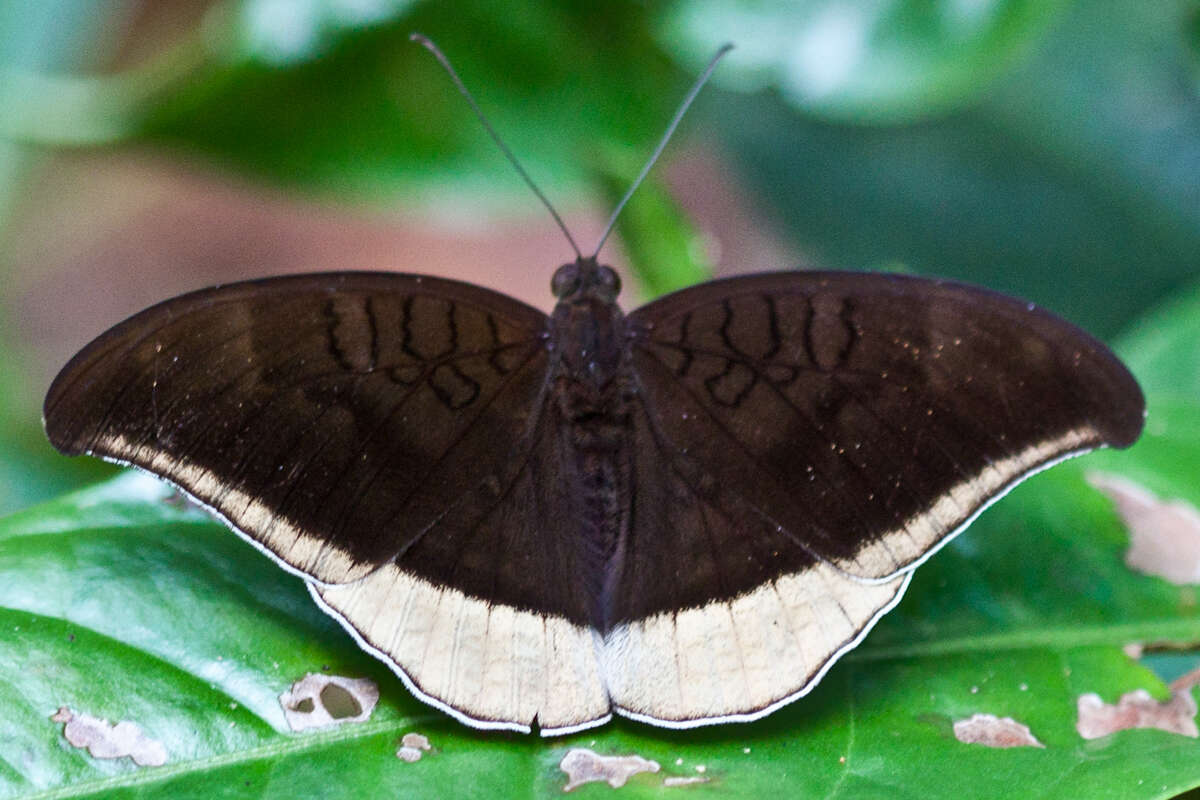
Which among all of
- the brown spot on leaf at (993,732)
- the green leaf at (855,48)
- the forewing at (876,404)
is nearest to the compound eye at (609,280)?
the forewing at (876,404)

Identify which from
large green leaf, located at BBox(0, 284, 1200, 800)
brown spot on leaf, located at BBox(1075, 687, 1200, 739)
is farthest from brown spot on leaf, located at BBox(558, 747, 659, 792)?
brown spot on leaf, located at BBox(1075, 687, 1200, 739)

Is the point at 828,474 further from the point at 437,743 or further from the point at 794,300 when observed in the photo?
the point at 437,743

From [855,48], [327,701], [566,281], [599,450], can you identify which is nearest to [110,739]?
[327,701]

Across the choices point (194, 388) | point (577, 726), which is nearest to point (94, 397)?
point (194, 388)

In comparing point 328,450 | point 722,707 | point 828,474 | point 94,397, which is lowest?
point 722,707

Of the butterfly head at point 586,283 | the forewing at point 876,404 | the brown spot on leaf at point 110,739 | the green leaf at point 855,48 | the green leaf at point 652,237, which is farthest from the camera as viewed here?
the green leaf at point 855,48

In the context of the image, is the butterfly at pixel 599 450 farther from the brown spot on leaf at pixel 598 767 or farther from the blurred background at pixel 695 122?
the blurred background at pixel 695 122

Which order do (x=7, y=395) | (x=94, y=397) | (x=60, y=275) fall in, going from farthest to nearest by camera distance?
1. (x=60, y=275)
2. (x=7, y=395)
3. (x=94, y=397)
